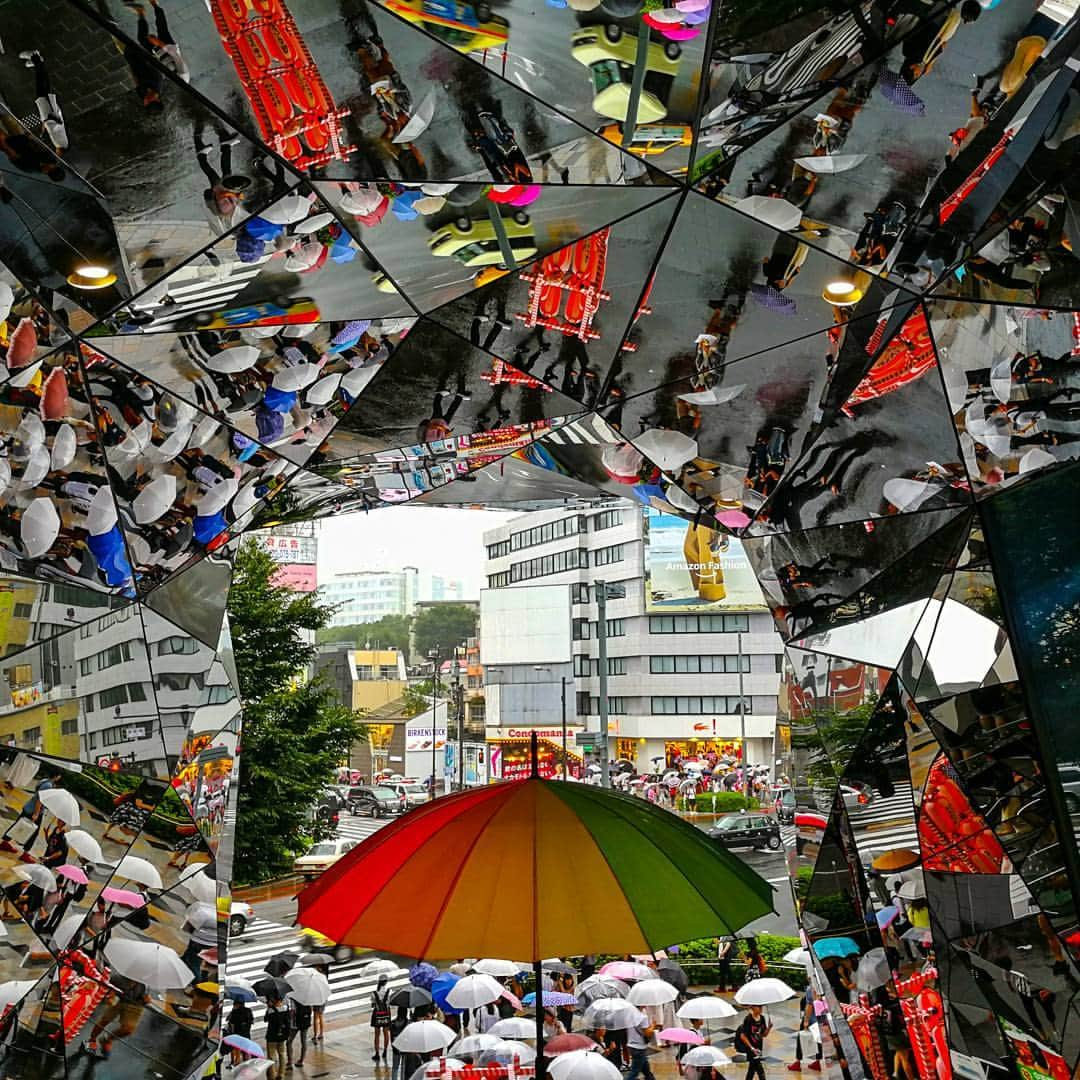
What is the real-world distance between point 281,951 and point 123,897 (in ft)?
39.1

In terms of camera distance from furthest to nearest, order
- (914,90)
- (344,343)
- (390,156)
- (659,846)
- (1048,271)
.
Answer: (344,343) < (1048,271) < (390,156) < (914,90) < (659,846)

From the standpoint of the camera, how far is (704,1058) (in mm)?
11867

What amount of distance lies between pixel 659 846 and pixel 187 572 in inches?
253

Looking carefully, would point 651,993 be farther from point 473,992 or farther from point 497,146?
point 497,146

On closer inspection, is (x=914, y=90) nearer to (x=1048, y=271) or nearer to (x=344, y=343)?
(x=1048, y=271)

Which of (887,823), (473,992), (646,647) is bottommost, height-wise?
(473,992)

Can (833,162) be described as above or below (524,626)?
below

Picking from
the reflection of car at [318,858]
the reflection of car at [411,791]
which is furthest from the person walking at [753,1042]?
the reflection of car at [411,791]

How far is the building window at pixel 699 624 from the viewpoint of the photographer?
2870cm

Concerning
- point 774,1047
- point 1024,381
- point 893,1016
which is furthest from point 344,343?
point 774,1047

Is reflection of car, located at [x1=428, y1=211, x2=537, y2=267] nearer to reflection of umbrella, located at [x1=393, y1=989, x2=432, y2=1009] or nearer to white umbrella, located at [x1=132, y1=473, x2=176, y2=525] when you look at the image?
white umbrella, located at [x1=132, y1=473, x2=176, y2=525]

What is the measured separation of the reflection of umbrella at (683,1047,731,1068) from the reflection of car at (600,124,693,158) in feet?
32.9

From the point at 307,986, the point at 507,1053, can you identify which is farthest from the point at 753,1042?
the point at 307,986

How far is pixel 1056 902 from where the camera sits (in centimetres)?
573
